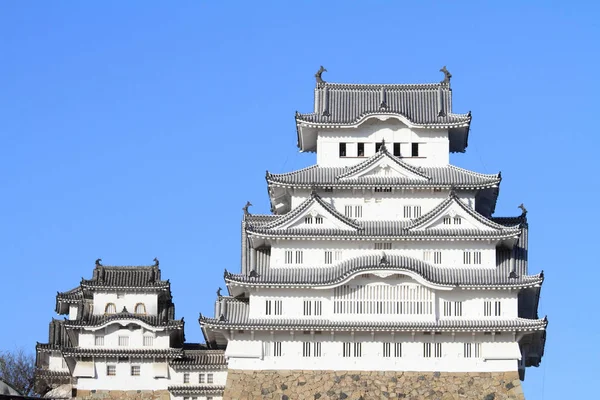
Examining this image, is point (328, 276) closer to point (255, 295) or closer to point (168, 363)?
point (255, 295)

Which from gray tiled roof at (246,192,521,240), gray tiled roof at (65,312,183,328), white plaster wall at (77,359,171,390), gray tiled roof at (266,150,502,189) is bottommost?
white plaster wall at (77,359,171,390)

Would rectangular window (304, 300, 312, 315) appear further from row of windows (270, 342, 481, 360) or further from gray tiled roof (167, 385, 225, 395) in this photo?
gray tiled roof (167, 385, 225, 395)

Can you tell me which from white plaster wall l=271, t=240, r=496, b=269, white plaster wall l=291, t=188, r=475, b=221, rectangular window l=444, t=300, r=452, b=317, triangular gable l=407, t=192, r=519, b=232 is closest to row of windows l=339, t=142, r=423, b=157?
white plaster wall l=291, t=188, r=475, b=221

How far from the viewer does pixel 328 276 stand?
7325cm

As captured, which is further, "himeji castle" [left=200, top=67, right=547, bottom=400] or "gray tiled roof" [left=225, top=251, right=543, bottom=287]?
"gray tiled roof" [left=225, top=251, right=543, bottom=287]

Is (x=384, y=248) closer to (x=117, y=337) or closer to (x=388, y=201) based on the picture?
(x=388, y=201)

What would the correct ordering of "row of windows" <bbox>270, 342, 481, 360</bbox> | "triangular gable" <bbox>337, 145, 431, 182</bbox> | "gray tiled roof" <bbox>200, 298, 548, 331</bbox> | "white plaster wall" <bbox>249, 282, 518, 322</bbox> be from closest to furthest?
"gray tiled roof" <bbox>200, 298, 548, 331</bbox>, "row of windows" <bbox>270, 342, 481, 360</bbox>, "white plaster wall" <bbox>249, 282, 518, 322</bbox>, "triangular gable" <bbox>337, 145, 431, 182</bbox>

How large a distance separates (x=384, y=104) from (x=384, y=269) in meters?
9.65

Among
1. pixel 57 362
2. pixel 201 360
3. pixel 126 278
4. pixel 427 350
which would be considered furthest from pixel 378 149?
pixel 57 362

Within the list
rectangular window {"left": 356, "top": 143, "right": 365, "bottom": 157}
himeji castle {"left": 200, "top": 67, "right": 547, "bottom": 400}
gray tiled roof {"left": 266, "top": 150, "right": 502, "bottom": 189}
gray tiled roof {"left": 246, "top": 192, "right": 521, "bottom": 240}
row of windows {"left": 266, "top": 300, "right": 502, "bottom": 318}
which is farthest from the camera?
rectangular window {"left": 356, "top": 143, "right": 365, "bottom": 157}

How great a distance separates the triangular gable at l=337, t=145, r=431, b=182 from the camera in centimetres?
7562

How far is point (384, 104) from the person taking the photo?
77438 millimetres

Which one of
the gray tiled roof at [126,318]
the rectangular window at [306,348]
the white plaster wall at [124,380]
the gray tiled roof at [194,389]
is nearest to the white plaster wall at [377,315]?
the rectangular window at [306,348]

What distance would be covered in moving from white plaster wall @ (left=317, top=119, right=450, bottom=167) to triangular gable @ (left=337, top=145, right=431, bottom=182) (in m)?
1.52
